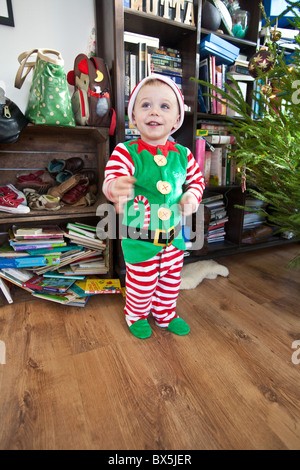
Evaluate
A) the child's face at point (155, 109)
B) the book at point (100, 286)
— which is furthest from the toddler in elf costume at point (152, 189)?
the book at point (100, 286)

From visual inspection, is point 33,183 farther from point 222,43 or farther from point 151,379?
point 222,43

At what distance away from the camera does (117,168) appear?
879 millimetres

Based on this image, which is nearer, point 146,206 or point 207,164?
point 146,206

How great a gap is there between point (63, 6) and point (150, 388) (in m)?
1.75

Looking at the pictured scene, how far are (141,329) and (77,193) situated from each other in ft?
2.44

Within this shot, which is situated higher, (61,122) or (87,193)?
(61,122)

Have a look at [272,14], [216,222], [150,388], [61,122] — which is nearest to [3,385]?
[150,388]

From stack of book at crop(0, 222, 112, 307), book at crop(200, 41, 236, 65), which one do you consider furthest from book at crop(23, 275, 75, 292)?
book at crop(200, 41, 236, 65)

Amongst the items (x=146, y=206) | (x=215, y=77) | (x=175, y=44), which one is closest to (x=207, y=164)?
(x=215, y=77)

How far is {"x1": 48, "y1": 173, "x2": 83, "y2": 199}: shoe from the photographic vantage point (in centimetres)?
127

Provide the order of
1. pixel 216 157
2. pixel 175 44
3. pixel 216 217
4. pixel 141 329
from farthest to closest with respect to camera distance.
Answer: pixel 216 217
pixel 216 157
pixel 175 44
pixel 141 329

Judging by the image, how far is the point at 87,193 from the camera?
4.43 ft
